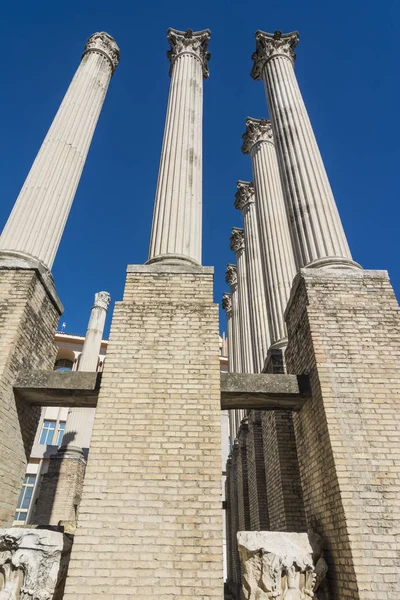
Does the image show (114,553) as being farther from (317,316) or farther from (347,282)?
(347,282)

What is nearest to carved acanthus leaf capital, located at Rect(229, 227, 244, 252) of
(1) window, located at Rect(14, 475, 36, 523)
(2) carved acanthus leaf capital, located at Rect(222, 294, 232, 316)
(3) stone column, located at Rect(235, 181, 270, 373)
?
(3) stone column, located at Rect(235, 181, 270, 373)

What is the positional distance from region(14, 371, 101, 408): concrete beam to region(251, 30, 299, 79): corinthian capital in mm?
10426

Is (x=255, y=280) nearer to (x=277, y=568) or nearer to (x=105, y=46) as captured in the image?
(x=105, y=46)

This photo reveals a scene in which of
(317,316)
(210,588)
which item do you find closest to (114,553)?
(210,588)

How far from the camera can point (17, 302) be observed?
5.99 metres

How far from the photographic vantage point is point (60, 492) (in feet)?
57.1

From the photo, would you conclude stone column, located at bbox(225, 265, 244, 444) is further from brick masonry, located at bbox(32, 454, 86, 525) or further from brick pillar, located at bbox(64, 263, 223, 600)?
brick pillar, located at bbox(64, 263, 223, 600)

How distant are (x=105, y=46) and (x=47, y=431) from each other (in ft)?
94.5

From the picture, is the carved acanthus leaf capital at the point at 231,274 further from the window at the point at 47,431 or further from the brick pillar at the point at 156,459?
the window at the point at 47,431

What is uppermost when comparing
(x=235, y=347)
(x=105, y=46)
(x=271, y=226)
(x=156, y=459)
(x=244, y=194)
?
(x=244, y=194)

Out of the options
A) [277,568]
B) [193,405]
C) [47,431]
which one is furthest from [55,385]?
[47,431]

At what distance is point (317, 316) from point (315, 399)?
120 centimetres

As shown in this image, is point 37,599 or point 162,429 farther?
point 162,429

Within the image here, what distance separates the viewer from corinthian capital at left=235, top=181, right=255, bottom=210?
17516 millimetres
